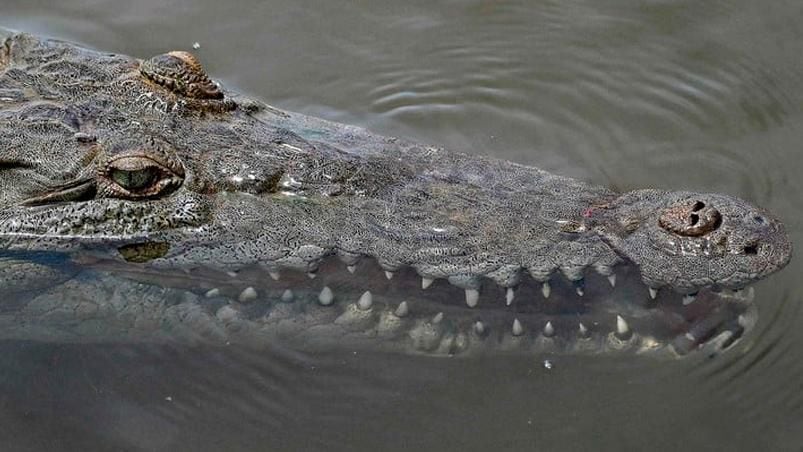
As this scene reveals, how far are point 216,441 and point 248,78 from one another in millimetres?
2400

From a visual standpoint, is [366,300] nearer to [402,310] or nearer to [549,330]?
[402,310]

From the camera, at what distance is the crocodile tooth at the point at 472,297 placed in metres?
3.15

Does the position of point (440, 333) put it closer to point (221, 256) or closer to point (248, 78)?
point (221, 256)

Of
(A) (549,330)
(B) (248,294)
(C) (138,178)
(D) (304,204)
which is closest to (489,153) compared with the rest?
(D) (304,204)

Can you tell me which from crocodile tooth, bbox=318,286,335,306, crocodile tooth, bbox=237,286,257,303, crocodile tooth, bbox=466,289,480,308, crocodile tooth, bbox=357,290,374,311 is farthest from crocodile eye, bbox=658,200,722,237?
crocodile tooth, bbox=237,286,257,303

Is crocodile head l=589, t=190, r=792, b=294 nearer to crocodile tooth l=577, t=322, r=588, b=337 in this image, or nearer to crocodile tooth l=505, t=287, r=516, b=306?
crocodile tooth l=577, t=322, r=588, b=337

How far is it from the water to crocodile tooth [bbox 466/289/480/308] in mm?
418

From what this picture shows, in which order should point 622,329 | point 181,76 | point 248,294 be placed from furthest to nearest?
point 181,76 < point 248,294 < point 622,329

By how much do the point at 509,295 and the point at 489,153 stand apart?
1788mm

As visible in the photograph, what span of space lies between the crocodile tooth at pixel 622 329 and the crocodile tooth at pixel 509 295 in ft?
1.25

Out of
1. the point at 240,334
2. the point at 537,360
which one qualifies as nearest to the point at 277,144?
the point at 240,334

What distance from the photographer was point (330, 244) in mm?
3268

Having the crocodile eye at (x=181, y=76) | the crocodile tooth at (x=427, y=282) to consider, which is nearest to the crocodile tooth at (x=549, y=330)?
the crocodile tooth at (x=427, y=282)

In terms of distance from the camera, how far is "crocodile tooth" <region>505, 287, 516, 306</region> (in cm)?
315
